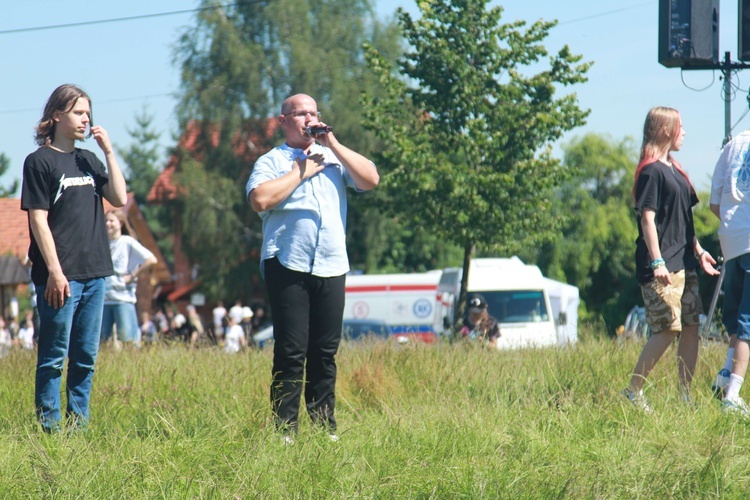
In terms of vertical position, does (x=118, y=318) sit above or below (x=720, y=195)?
below

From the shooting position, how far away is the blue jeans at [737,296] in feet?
17.7

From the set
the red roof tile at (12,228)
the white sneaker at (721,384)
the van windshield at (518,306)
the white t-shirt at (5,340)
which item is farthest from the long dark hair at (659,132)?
the red roof tile at (12,228)

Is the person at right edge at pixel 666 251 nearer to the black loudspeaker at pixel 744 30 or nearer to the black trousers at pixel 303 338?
the black trousers at pixel 303 338

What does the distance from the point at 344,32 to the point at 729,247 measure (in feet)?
123

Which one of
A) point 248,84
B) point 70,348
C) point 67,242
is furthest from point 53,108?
point 248,84

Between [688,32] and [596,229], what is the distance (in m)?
45.4

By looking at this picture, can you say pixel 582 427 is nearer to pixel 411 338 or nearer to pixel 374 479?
pixel 374 479

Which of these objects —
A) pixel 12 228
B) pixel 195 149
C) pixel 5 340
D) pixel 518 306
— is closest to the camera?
pixel 5 340

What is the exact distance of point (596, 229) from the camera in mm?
52469

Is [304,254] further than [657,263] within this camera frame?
No

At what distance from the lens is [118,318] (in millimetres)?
8953

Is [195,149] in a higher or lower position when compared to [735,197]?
higher

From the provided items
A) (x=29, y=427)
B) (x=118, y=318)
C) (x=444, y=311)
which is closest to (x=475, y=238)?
(x=444, y=311)

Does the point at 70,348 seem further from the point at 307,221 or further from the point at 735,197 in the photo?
the point at 735,197
